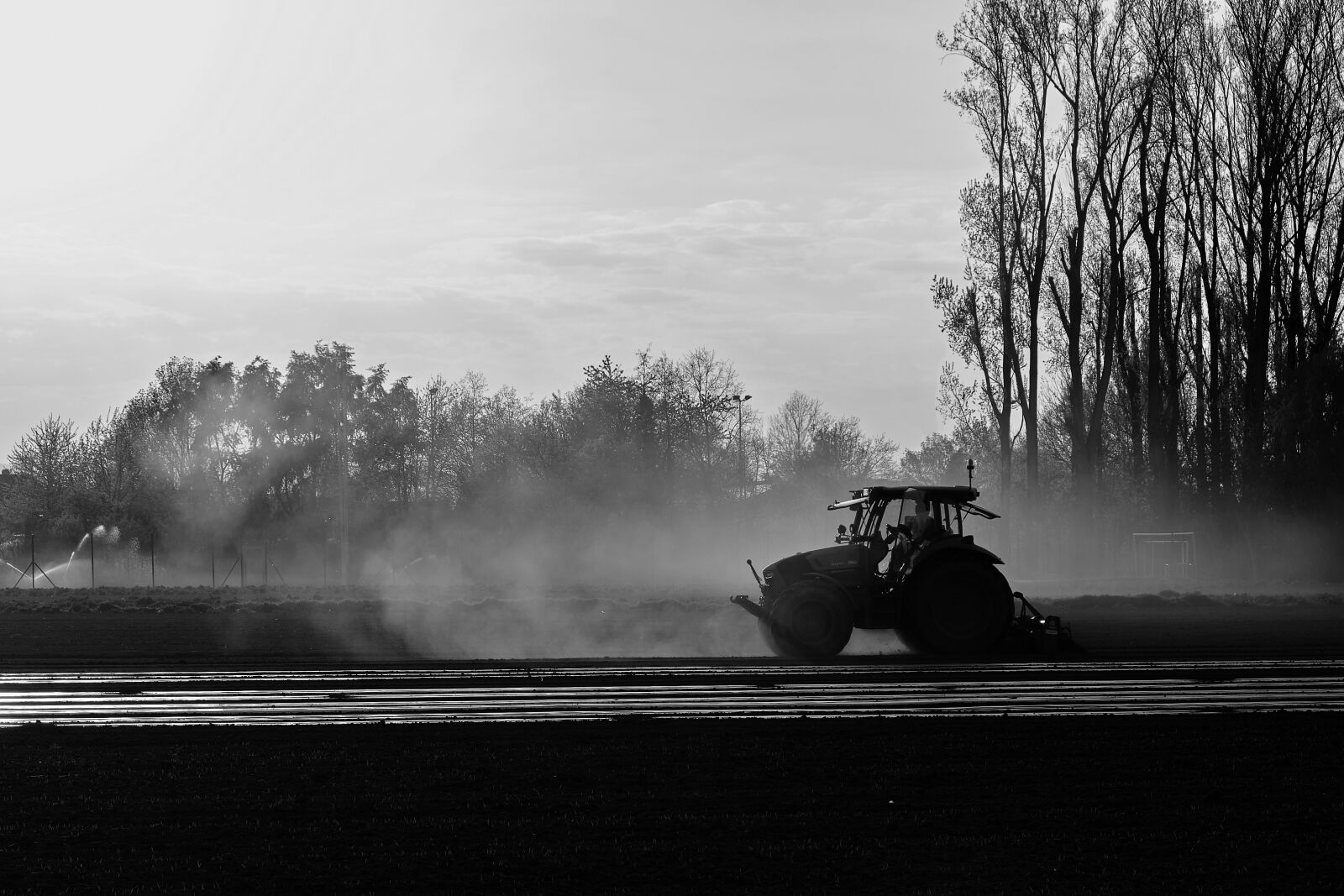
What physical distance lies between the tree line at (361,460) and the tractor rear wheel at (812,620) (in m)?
37.5

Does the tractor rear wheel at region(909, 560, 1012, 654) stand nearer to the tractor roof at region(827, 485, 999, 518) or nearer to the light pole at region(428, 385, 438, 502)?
the tractor roof at region(827, 485, 999, 518)

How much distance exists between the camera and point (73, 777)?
31.3 feet

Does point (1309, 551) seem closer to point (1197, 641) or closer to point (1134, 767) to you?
point (1197, 641)

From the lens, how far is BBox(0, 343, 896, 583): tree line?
5728 centimetres

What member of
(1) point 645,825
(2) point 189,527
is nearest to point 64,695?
(1) point 645,825

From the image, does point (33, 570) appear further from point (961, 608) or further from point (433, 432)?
point (433, 432)

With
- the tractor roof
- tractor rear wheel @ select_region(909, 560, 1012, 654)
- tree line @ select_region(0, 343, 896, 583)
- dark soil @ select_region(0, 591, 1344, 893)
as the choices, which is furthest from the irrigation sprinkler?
dark soil @ select_region(0, 591, 1344, 893)

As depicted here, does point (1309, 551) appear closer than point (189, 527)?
Yes

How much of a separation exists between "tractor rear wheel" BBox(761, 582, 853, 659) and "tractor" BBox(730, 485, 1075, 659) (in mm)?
11

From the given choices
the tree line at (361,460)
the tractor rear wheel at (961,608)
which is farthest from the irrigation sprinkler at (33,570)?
the tractor rear wheel at (961,608)

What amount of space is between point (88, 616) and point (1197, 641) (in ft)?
73.4

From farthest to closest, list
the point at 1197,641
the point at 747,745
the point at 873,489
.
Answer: the point at 1197,641 → the point at 873,489 → the point at 747,745

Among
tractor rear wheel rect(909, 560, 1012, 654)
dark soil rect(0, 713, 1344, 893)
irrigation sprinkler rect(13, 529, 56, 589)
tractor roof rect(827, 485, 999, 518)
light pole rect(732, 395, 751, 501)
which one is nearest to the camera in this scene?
dark soil rect(0, 713, 1344, 893)

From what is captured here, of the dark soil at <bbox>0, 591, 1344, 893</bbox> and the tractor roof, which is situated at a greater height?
the tractor roof
